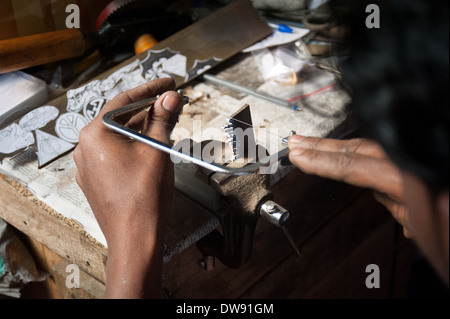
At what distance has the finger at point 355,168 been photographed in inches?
16.5

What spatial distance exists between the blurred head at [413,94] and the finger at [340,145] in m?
0.18

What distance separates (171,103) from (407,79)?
36cm

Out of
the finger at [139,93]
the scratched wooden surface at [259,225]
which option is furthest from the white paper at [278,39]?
the finger at [139,93]

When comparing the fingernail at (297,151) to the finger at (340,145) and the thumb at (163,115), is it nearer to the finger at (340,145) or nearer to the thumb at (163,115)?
the finger at (340,145)

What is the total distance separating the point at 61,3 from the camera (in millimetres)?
874

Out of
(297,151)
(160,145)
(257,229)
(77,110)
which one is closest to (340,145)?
(297,151)

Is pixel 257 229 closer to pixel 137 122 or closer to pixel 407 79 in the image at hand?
pixel 137 122

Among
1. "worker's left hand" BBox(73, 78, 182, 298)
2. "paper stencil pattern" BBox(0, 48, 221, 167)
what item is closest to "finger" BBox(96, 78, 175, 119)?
"worker's left hand" BBox(73, 78, 182, 298)

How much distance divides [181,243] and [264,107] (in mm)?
282

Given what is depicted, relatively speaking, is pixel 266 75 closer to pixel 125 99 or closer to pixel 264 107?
pixel 264 107

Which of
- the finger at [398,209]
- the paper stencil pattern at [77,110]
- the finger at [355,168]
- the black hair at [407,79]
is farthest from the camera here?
the paper stencil pattern at [77,110]

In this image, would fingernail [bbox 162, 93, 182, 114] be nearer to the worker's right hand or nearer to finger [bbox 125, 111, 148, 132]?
finger [bbox 125, 111, 148, 132]

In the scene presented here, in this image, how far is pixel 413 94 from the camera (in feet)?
0.89
